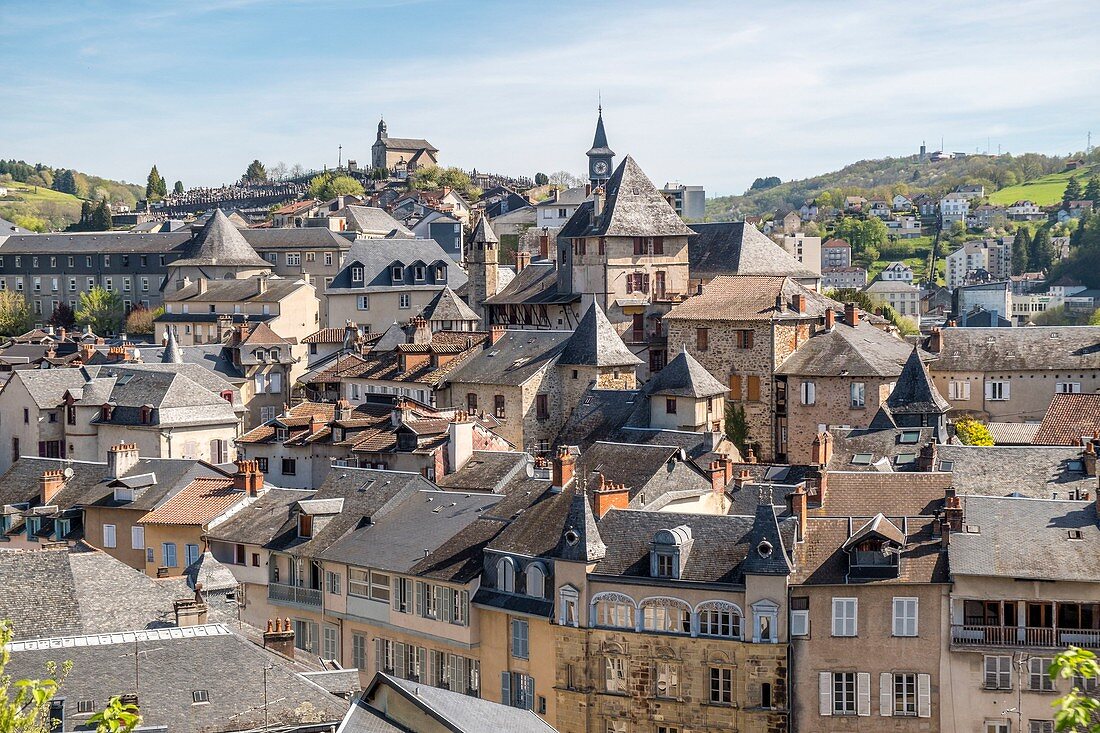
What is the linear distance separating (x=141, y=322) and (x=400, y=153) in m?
78.8

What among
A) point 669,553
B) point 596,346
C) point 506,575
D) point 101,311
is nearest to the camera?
point 669,553

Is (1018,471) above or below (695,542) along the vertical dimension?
above

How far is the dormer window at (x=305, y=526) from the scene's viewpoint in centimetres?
5028

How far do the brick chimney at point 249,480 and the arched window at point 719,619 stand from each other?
19771mm

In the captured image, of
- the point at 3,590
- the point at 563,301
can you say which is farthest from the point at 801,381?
the point at 3,590

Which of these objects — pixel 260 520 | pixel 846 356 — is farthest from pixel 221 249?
pixel 260 520

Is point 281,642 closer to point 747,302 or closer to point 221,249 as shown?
point 747,302

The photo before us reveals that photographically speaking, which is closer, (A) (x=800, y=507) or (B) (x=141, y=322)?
(A) (x=800, y=507)

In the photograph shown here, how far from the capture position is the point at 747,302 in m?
68.0

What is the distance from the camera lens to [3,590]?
3503cm

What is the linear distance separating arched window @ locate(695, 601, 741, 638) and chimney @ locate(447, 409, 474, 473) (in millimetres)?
15783

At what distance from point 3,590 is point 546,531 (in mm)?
14991

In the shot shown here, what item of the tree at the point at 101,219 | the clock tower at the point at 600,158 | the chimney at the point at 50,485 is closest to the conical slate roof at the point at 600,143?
the clock tower at the point at 600,158

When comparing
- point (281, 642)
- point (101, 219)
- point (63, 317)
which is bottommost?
point (281, 642)
